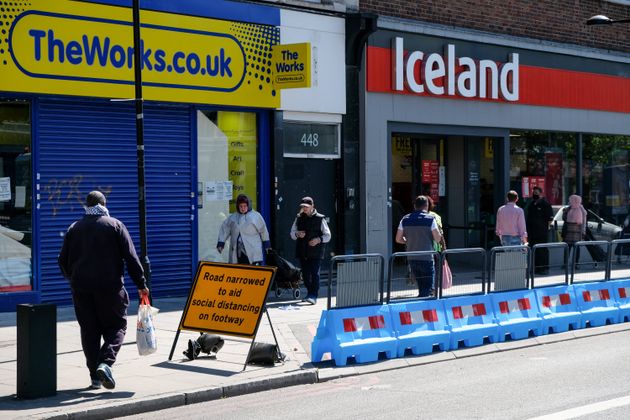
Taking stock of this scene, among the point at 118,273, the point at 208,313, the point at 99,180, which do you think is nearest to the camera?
the point at 118,273

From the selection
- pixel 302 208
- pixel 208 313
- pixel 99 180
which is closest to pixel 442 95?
pixel 302 208

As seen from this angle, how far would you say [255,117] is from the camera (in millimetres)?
18734

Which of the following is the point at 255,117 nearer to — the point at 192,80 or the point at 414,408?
the point at 192,80

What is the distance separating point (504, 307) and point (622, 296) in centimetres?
302

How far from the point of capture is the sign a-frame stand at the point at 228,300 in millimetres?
11281

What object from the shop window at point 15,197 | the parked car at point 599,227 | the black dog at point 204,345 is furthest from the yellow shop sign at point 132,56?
the parked car at point 599,227

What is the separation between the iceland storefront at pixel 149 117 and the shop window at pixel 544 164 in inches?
235

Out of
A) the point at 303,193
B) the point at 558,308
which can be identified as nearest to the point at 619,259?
the point at 558,308

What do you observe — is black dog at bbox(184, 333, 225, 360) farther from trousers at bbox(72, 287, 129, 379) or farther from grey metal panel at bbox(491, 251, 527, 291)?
grey metal panel at bbox(491, 251, 527, 291)

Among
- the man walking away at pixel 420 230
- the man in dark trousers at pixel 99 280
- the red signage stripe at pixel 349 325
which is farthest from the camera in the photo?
the man walking away at pixel 420 230

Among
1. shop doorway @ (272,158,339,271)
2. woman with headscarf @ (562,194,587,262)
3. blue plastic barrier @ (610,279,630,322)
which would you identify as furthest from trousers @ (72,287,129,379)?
woman with headscarf @ (562,194,587,262)

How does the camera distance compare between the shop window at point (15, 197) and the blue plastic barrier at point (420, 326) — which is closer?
the blue plastic barrier at point (420, 326)

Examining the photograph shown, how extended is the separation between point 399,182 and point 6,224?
9.85 metres

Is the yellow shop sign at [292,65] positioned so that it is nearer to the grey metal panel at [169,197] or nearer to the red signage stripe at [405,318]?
the grey metal panel at [169,197]
